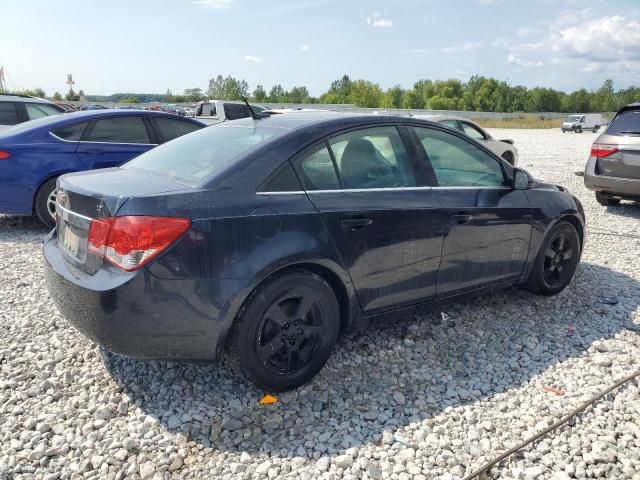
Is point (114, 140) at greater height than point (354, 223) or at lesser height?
lesser

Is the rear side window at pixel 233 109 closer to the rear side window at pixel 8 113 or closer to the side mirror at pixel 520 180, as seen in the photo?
the rear side window at pixel 8 113

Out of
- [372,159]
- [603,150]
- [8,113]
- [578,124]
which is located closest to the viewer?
[372,159]

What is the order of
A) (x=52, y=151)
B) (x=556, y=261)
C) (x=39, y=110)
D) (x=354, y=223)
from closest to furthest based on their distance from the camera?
(x=354, y=223) → (x=556, y=261) → (x=52, y=151) → (x=39, y=110)

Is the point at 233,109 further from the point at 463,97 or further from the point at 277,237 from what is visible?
the point at 463,97

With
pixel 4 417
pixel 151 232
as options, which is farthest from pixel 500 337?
pixel 4 417

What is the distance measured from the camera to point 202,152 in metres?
3.37

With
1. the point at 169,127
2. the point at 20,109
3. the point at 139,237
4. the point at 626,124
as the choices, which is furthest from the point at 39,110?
the point at 626,124

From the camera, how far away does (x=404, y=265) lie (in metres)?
3.48

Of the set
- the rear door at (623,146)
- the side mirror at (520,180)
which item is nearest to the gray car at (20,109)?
the side mirror at (520,180)

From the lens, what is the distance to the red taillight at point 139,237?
2.61 metres

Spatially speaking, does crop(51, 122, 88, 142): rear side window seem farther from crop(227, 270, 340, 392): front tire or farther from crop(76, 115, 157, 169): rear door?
crop(227, 270, 340, 392): front tire

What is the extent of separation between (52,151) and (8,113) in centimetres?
445

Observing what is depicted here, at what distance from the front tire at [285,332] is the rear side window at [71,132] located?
16.3 ft

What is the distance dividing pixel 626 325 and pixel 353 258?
2.55m
